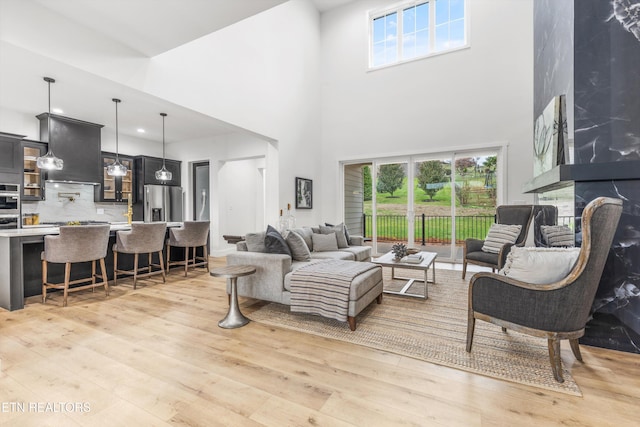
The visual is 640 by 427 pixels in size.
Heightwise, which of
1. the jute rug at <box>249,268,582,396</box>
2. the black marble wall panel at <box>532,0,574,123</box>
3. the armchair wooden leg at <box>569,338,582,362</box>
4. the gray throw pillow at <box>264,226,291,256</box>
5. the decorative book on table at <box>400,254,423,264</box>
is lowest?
the jute rug at <box>249,268,582,396</box>

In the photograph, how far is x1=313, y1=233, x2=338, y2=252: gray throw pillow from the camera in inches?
179

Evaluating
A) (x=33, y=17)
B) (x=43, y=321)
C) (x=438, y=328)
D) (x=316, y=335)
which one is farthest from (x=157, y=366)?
(x=33, y=17)

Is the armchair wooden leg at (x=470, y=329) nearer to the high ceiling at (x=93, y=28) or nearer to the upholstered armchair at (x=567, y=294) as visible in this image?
the upholstered armchair at (x=567, y=294)

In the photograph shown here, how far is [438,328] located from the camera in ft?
8.65

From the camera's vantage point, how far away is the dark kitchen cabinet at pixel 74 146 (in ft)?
16.5

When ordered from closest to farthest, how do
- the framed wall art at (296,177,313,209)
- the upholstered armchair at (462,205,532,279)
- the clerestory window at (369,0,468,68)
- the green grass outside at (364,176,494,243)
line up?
the upholstered armchair at (462,205,532,279) → the green grass outside at (364,176,494,243) → the clerestory window at (369,0,468,68) → the framed wall art at (296,177,313,209)

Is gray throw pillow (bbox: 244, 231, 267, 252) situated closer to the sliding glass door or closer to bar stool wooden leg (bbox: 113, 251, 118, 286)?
bar stool wooden leg (bbox: 113, 251, 118, 286)

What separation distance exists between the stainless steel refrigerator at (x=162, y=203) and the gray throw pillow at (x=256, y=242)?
4.29 meters

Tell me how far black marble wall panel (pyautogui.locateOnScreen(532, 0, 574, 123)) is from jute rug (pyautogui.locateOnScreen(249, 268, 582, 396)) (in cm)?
190

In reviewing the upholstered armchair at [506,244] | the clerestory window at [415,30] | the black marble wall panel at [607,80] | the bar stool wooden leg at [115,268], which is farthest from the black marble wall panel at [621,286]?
the bar stool wooden leg at [115,268]

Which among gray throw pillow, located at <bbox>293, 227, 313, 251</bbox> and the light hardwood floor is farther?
gray throw pillow, located at <bbox>293, 227, 313, 251</bbox>

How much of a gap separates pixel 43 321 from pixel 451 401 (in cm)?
358

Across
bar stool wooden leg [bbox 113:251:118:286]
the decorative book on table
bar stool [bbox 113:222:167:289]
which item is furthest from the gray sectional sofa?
bar stool wooden leg [bbox 113:251:118:286]

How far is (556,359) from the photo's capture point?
1.84m
